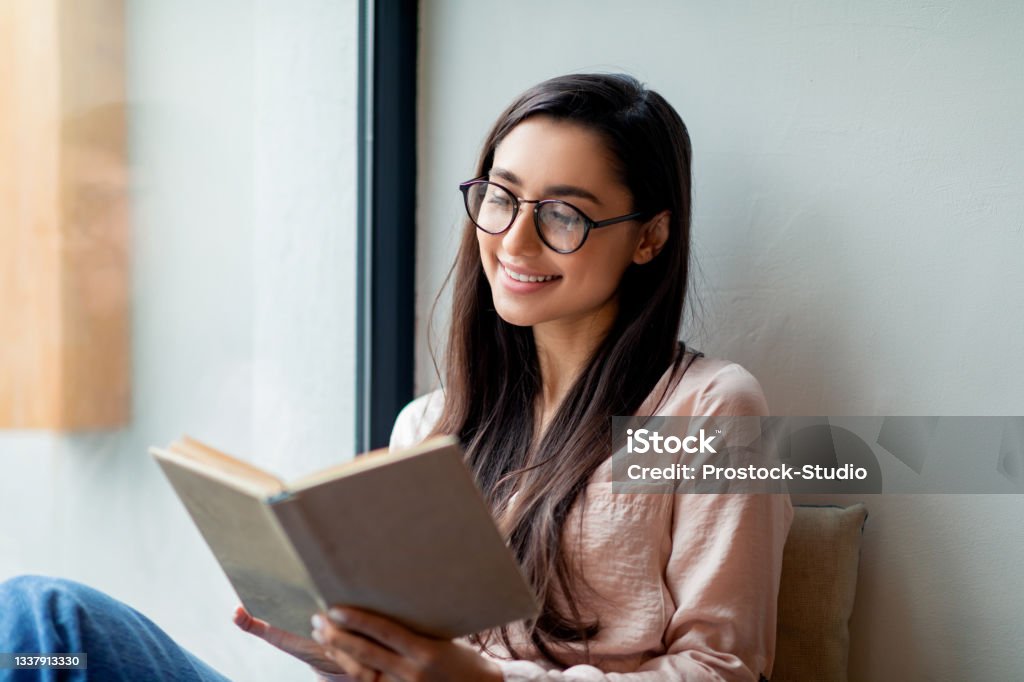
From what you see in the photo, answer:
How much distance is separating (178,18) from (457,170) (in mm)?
617

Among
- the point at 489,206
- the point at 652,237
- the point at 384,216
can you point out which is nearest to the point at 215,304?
the point at 384,216

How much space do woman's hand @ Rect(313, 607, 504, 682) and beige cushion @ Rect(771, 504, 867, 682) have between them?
26.7 inches

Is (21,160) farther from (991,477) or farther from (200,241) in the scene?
(991,477)

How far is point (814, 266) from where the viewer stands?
1626 millimetres

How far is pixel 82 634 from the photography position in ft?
3.92

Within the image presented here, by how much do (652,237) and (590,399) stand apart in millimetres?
275

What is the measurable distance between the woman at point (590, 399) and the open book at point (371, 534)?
0.50ft

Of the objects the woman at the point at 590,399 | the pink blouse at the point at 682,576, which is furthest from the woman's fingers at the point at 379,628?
the pink blouse at the point at 682,576

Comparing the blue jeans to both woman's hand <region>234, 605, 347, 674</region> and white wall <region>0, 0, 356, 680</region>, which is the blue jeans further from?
white wall <region>0, 0, 356, 680</region>

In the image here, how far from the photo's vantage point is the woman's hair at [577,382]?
137 centimetres

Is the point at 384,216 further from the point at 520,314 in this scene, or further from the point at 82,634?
the point at 82,634

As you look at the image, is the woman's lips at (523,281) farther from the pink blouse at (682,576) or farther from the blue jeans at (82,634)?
the blue jeans at (82,634)

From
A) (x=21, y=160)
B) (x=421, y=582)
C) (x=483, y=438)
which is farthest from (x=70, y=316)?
(x=421, y=582)

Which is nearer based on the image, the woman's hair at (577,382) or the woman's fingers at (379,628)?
the woman's fingers at (379,628)
